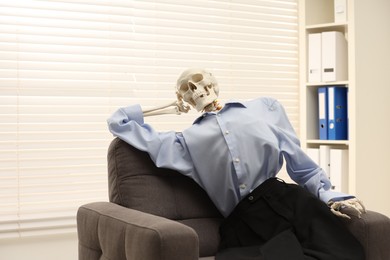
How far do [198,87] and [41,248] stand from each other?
1.28 meters

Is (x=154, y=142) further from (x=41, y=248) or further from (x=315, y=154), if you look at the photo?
(x=315, y=154)

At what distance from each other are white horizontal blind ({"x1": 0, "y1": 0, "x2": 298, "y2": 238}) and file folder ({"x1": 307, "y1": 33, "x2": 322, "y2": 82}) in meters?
0.47

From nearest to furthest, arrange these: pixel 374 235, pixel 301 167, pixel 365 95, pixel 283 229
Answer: pixel 374 235 → pixel 283 229 → pixel 301 167 → pixel 365 95

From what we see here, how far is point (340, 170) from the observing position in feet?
11.8

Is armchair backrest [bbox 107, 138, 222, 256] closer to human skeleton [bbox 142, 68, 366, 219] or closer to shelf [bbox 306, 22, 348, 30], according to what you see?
human skeleton [bbox 142, 68, 366, 219]

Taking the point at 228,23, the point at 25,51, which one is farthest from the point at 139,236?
the point at 228,23

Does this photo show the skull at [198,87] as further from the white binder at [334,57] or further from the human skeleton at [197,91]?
the white binder at [334,57]

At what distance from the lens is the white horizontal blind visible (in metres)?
2.99

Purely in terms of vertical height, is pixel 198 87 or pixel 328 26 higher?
pixel 328 26

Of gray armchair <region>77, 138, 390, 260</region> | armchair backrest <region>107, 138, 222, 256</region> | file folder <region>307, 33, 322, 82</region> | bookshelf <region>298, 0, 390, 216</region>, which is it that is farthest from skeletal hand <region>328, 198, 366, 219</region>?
file folder <region>307, 33, 322, 82</region>

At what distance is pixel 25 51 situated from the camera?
9.92 ft

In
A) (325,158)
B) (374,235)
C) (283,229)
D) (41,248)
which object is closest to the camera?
(374,235)

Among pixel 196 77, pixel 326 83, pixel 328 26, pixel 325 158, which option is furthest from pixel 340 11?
pixel 196 77

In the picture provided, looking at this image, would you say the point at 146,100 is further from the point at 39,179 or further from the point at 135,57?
the point at 39,179
